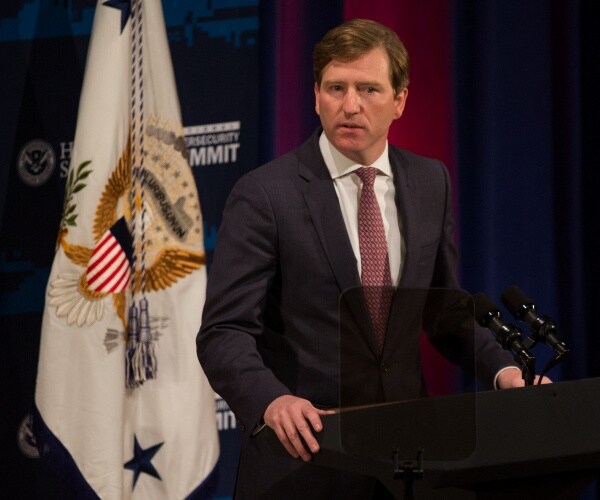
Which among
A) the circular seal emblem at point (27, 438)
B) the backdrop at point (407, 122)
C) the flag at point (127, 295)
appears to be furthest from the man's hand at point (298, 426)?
the circular seal emblem at point (27, 438)

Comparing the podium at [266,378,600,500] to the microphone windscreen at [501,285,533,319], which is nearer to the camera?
the podium at [266,378,600,500]

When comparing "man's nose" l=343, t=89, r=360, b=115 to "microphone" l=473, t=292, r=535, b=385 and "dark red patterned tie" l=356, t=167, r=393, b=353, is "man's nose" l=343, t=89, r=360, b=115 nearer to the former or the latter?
"dark red patterned tie" l=356, t=167, r=393, b=353

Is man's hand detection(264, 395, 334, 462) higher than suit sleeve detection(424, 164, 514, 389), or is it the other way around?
suit sleeve detection(424, 164, 514, 389)

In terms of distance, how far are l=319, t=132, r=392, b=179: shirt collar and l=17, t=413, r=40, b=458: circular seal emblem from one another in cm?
217

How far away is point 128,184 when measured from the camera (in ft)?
12.2

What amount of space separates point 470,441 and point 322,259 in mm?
661

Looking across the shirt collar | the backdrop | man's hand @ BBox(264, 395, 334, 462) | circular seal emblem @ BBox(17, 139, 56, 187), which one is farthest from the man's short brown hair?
circular seal emblem @ BBox(17, 139, 56, 187)

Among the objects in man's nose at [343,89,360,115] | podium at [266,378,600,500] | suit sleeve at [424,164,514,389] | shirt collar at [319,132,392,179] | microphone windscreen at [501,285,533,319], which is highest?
man's nose at [343,89,360,115]

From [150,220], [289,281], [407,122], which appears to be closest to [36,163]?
[150,220]

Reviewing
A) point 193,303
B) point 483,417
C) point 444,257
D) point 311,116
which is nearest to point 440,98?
point 311,116

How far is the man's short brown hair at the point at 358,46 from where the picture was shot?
2271 mm

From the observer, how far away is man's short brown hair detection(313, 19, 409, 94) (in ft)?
7.45

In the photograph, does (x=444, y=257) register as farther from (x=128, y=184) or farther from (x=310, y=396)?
(x=128, y=184)

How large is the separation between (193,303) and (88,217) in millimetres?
472
